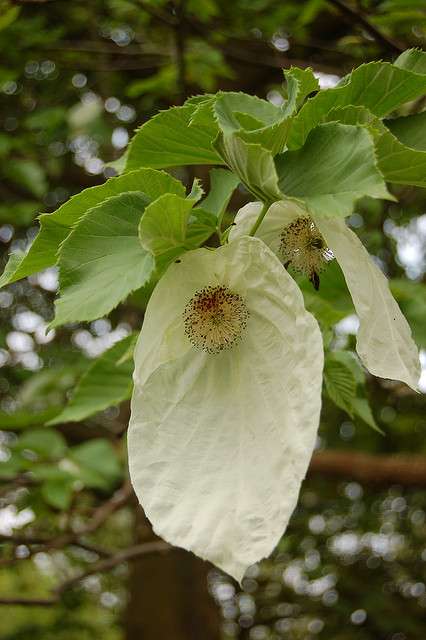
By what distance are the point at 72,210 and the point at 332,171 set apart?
0.20m

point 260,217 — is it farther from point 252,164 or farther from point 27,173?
point 27,173

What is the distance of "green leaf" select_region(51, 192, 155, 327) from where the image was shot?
534 mm

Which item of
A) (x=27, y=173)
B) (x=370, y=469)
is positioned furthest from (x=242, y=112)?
(x=370, y=469)

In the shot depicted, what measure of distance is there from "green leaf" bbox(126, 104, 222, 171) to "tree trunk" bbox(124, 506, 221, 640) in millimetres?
2129

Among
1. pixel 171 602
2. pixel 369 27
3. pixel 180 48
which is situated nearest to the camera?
pixel 369 27

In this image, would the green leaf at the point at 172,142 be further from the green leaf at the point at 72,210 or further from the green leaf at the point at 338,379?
the green leaf at the point at 338,379

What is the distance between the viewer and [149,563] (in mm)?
2756

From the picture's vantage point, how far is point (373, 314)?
566 mm

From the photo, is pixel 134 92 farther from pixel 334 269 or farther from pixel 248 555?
pixel 248 555

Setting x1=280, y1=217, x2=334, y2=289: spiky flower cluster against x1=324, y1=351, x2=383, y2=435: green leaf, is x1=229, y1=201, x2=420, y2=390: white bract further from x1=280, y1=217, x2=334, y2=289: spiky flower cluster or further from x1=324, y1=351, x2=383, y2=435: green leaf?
x1=324, y1=351, x2=383, y2=435: green leaf

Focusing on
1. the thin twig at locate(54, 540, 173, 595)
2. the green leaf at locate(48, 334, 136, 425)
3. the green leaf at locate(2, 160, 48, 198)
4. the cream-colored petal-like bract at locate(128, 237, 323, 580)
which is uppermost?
the cream-colored petal-like bract at locate(128, 237, 323, 580)

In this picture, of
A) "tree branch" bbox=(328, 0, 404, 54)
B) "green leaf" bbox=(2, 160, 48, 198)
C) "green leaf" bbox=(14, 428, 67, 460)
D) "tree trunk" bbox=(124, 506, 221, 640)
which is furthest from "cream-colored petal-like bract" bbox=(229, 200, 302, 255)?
"tree trunk" bbox=(124, 506, 221, 640)

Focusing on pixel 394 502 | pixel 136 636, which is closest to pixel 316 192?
pixel 136 636

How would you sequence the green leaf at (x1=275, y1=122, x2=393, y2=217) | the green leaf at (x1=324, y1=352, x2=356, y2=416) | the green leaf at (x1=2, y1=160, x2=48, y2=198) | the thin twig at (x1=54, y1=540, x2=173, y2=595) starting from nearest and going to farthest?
the green leaf at (x1=275, y1=122, x2=393, y2=217)
the green leaf at (x1=324, y1=352, x2=356, y2=416)
the thin twig at (x1=54, y1=540, x2=173, y2=595)
the green leaf at (x1=2, y1=160, x2=48, y2=198)
